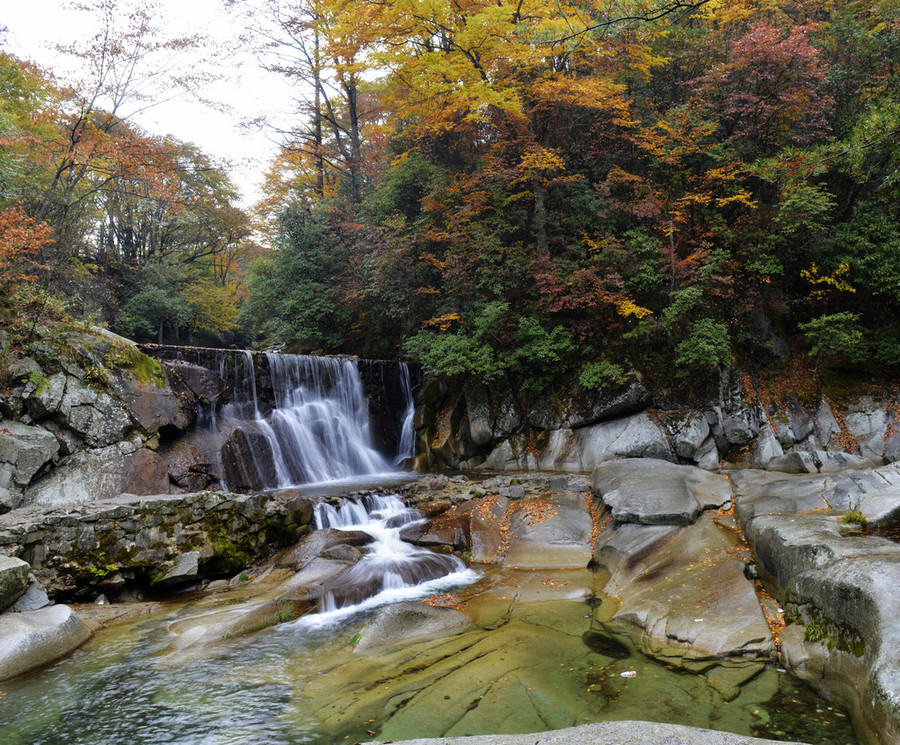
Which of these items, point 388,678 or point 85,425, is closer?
point 388,678

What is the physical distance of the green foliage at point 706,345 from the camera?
11.0m

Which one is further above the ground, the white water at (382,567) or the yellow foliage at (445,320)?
the yellow foliage at (445,320)

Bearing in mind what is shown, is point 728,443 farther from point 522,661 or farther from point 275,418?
point 275,418

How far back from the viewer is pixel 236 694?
14.7 feet

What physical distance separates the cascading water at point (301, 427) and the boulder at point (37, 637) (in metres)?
4.67

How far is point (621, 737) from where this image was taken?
3.00m

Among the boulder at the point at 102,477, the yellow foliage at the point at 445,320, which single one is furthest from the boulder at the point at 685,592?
the boulder at the point at 102,477

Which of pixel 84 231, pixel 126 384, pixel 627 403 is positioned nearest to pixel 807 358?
pixel 627 403

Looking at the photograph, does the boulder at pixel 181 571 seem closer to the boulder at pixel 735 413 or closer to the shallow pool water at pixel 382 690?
the shallow pool water at pixel 382 690

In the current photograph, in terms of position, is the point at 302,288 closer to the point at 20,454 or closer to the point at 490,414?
the point at 490,414

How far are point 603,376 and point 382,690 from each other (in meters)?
9.11

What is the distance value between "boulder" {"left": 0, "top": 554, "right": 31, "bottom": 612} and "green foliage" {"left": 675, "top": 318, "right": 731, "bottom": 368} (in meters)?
11.7

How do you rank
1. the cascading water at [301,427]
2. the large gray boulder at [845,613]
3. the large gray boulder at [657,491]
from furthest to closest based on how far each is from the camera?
the cascading water at [301,427], the large gray boulder at [657,491], the large gray boulder at [845,613]

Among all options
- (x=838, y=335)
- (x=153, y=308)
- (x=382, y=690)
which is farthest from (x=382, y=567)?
(x=153, y=308)
